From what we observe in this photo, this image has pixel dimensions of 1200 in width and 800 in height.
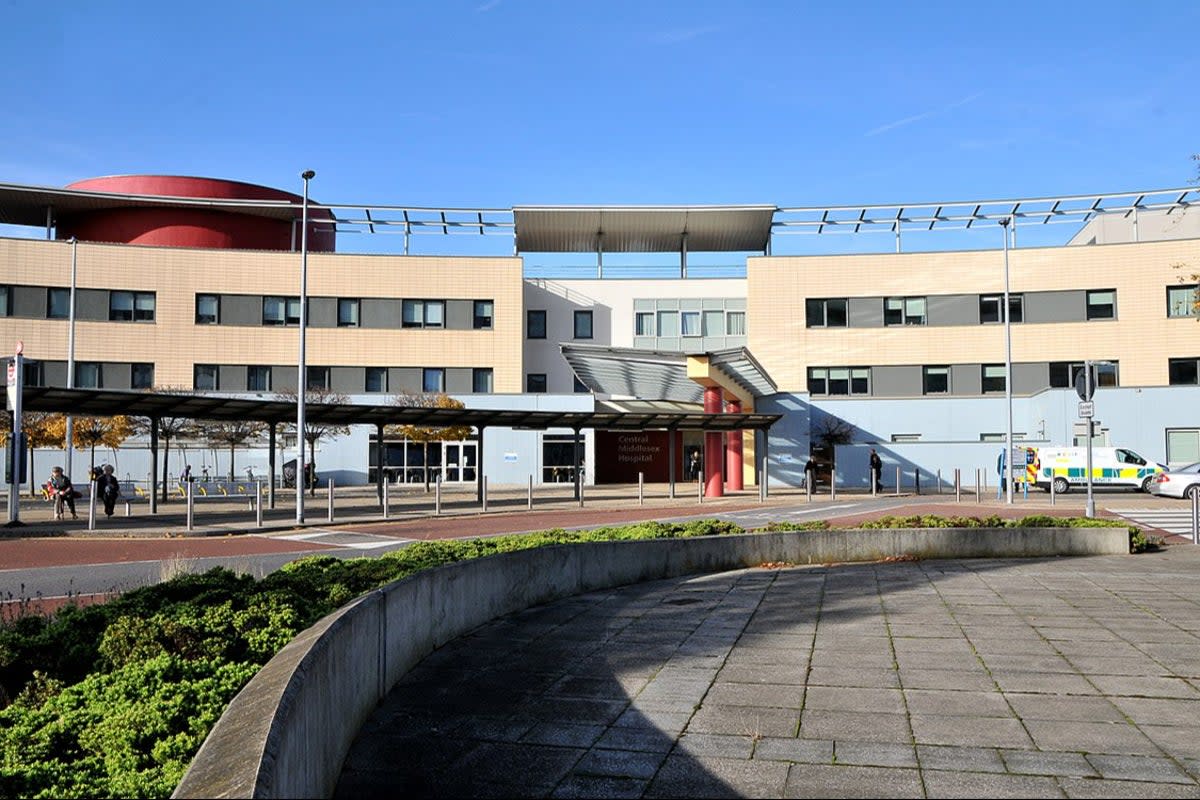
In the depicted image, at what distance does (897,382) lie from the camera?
49656mm

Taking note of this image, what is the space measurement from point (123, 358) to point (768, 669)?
47859 millimetres

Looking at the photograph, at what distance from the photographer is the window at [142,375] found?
4908 centimetres

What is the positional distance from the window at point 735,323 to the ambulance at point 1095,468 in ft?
57.5

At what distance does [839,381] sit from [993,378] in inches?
278

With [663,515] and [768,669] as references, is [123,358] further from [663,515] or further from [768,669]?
[768,669]

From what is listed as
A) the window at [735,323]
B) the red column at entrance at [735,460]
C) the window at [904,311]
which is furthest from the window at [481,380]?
the window at [904,311]

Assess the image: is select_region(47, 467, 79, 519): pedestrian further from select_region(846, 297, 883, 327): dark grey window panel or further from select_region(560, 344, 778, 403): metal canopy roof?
select_region(846, 297, 883, 327): dark grey window panel

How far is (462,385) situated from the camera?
51375 millimetres

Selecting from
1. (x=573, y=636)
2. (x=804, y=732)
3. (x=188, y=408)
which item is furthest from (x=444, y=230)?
(x=804, y=732)

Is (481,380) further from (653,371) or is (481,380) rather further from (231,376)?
(653,371)

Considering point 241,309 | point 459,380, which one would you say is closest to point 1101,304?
point 459,380

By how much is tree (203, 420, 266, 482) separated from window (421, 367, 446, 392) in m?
8.40

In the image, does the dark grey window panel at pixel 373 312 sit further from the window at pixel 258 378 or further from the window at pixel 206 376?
the window at pixel 206 376

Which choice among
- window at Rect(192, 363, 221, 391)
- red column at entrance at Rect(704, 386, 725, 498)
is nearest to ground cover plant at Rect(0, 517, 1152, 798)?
red column at entrance at Rect(704, 386, 725, 498)
